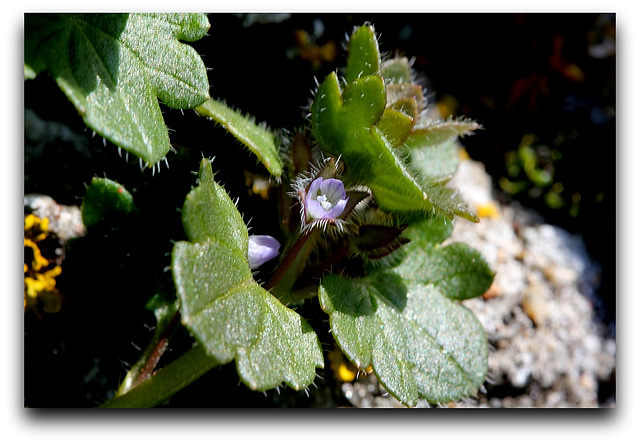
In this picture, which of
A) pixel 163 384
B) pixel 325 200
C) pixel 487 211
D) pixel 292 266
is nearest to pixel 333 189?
pixel 325 200

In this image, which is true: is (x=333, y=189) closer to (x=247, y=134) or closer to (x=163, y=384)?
(x=247, y=134)

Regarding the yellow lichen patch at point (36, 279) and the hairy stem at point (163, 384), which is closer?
the hairy stem at point (163, 384)

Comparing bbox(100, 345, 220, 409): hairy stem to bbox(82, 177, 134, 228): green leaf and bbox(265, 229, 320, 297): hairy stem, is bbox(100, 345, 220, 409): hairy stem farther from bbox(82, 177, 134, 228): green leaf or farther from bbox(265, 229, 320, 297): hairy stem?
bbox(82, 177, 134, 228): green leaf

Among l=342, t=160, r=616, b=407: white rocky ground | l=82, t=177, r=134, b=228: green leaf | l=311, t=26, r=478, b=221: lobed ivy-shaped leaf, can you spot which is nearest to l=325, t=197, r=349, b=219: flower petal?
l=311, t=26, r=478, b=221: lobed ivy-shaped leaf

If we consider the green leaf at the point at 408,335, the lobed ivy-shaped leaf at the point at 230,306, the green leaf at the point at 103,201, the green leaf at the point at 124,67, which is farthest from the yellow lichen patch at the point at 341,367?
the green leaf at the point at 124,67

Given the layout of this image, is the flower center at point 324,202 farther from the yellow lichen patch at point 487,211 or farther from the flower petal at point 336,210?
the yellow lichen patch at point 487,211

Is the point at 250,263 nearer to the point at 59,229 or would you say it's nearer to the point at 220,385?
the point at 220,385

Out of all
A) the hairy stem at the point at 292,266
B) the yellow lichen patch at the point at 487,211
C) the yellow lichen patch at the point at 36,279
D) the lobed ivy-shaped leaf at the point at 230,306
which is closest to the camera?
the lobed ivy-shaped leaf at the point at 230,306
